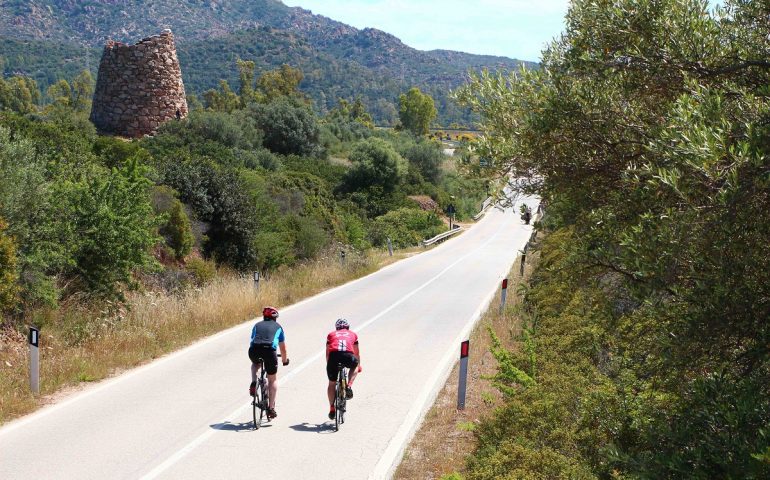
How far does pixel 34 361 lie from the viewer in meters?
10.7

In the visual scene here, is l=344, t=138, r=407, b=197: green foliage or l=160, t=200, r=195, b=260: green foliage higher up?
l=344, t=138, r=407, b=197: green foliage

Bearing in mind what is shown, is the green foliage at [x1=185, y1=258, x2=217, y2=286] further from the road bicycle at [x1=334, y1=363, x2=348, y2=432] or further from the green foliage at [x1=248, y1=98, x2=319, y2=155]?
the green foliage at [x1=248, y1=98, x2=319, y2=155]

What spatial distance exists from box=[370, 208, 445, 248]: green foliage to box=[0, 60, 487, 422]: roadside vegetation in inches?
6.2

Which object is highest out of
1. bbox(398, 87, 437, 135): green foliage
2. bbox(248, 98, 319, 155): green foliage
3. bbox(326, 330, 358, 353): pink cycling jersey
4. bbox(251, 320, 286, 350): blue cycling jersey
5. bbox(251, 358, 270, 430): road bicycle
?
bbox(398, 87, 437, 135): green foliage

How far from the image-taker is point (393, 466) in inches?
343

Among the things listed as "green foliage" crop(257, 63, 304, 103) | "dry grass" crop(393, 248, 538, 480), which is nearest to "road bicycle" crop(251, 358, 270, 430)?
"dry grass" crop(393, 248, 538, 480)

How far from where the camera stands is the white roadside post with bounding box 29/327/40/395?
418 inches

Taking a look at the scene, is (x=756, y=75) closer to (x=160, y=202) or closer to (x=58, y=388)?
(x=58, y=388)

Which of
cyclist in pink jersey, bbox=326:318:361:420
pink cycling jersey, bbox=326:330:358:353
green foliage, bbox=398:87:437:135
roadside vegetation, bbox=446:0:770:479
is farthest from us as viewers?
green foliage, bbox=398:87:437:135

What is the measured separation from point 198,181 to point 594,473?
2409cm

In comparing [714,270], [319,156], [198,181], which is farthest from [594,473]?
[319,156]

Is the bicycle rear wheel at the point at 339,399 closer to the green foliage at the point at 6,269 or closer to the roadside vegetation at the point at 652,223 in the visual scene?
the roadside vegetation at the point at 652,223

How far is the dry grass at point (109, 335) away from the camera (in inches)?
441

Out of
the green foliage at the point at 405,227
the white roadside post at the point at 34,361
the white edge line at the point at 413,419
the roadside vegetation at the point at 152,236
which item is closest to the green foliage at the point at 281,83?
the roadside vegetation at the point at 152,236
